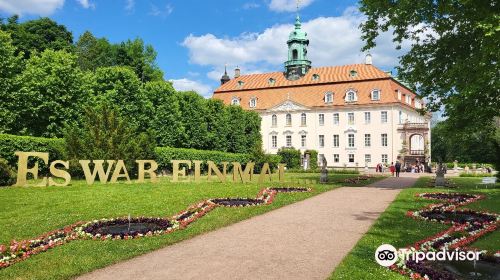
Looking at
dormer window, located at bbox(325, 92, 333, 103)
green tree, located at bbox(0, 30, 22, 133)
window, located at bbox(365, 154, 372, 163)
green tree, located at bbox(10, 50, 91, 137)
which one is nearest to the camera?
green tree, located at bbox(0, 30, 22, 133)

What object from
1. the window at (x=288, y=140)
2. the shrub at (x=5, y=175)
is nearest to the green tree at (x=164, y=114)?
the shrub at (x=5, y=175)

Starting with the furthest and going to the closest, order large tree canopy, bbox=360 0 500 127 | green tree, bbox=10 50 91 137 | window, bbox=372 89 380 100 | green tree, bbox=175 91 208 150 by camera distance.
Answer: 1. window, bbox=372 89 380 100
2. green tree, bbox=175 91 208 150
3. green tree, bbox=10 50 91 137
4. large tree canopy, bbox=360 0 500 127

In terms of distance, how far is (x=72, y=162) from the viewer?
24203mm

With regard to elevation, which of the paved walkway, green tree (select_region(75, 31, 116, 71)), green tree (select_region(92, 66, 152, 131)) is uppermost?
green tree (select_region(75, 31, 116, 71))

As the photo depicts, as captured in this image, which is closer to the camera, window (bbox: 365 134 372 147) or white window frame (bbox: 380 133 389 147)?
white window frame (bbox: 380 133 389 147)

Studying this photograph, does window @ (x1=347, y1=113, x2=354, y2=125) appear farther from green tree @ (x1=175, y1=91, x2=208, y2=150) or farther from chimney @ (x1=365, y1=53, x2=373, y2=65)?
green tree @ (x1=175, y1=91, x2=208, y2=150)

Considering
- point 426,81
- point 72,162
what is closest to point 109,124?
point 72,162

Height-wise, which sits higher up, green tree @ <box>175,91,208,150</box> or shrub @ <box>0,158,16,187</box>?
green tree @ <box>175,91,208,150</box>

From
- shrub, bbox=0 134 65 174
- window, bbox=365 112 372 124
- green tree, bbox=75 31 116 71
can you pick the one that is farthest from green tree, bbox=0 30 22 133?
window, bbox=365 112 372 124

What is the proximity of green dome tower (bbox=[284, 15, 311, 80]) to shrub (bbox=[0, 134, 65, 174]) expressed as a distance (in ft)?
151

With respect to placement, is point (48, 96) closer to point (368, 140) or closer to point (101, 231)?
point (101, 231)

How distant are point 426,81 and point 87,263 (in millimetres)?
19996

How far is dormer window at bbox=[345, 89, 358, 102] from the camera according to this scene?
60531 millimetres

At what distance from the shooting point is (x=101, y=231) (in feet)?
32.2
